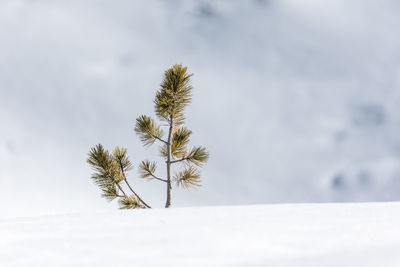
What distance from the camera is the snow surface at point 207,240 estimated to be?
67 centimetres

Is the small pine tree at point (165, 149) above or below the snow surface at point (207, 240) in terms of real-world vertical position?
above

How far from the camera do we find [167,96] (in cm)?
444

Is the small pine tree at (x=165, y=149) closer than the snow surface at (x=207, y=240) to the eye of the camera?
No

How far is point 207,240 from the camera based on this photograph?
2.61 ft

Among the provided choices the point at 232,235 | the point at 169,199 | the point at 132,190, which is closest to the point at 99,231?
Answer: the point at 232,235

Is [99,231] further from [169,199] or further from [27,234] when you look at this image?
[169,199]

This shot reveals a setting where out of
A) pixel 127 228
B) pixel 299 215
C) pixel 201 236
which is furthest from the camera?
pixel 299 215

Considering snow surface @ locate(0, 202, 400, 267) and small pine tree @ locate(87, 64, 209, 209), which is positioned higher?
small pine tree @ locate(87, 64, 209, 209)

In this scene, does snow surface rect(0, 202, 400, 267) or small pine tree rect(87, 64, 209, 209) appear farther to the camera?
small pine tree rect(87, 64, 209, 209)

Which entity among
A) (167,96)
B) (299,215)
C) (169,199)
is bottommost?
(299,215)

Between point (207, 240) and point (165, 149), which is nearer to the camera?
point (207, 240)

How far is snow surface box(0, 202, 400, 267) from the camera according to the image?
67cm

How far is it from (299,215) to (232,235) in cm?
34

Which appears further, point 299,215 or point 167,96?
point 167,96
